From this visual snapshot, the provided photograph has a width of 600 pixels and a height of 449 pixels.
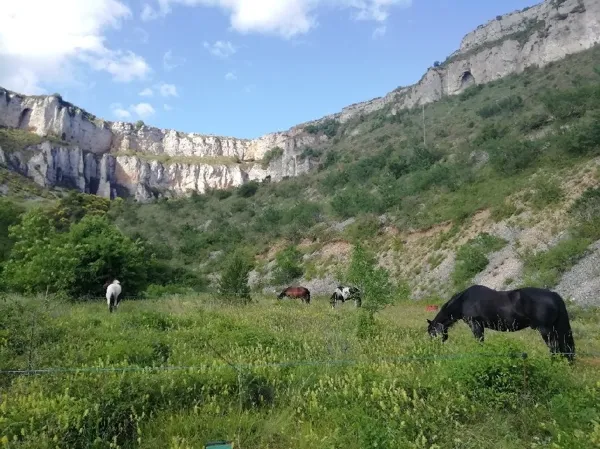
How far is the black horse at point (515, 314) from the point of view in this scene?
29.2 feet

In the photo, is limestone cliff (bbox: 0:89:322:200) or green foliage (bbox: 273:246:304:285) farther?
limestone cliff (bbox: 0:89:322:200)

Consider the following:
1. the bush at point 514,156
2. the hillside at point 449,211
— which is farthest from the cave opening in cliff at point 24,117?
the bush at point 514,156

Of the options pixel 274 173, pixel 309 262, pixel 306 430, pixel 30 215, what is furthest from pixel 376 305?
pixel 274 173

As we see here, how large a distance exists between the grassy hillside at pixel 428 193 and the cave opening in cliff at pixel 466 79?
15.4 meters

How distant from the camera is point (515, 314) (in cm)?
959

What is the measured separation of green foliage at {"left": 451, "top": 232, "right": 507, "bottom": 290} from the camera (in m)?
24.1

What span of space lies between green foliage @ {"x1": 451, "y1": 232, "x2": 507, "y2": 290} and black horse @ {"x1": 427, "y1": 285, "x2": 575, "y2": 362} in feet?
45.3

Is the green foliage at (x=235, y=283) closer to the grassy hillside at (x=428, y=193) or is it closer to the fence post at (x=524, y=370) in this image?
the grassy hillside at (x=428, y=193)

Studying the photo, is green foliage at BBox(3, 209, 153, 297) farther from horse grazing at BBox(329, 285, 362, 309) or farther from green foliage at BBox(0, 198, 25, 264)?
horse grazing at BBox(329, 285, 362, 309)

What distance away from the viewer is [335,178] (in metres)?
61.1

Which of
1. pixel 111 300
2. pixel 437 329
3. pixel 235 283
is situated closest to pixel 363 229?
pixel 235 283

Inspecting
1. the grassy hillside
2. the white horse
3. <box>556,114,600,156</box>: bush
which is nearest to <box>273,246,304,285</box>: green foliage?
the grassy hillside

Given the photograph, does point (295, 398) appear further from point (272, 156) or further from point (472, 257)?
point (272, 156)

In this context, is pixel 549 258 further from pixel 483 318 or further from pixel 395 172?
pixel 395 172
